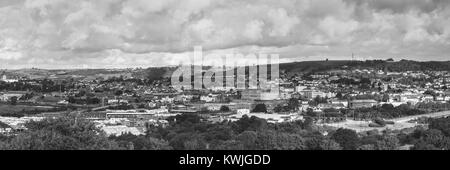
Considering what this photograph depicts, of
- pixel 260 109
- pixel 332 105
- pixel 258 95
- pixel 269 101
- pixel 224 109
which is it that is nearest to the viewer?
pixel 260 109

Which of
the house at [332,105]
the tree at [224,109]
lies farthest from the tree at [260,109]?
the house at [332,105]

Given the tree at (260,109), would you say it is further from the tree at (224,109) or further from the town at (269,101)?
the tree at (224,109)

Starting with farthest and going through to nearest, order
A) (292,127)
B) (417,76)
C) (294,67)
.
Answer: (294,67)
(417,76)
(292,127)

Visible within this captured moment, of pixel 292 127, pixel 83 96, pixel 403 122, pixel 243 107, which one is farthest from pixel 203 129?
pixel 83 96

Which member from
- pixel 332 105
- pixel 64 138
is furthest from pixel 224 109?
pixel 64 138

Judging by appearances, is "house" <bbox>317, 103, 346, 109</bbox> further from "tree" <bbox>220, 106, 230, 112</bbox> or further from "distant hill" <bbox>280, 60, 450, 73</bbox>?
"distant hill" <bbox>280, 60, 450, 73</bbox>

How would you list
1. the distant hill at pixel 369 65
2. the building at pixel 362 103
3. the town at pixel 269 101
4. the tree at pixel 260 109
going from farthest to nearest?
1. the distant hill at pixel 369 65
2. the building at pixel 362 103
3. the tree at pixel 260 109
4. the town at pixel 269 101

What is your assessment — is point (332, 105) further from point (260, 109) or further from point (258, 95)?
point (258, 95)
